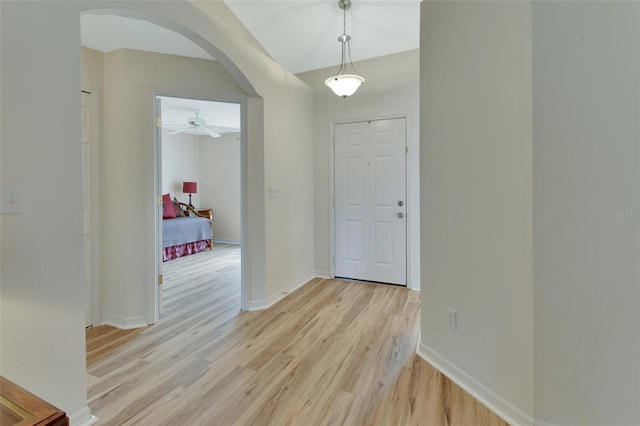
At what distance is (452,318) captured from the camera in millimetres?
1881

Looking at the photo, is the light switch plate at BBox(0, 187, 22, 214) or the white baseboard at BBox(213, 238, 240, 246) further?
the white baseboard at BBox(213, 238, 240, 246)

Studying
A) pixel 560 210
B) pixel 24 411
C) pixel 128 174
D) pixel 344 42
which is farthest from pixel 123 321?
pixel 344 42

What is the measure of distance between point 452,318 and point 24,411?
76.7 inches

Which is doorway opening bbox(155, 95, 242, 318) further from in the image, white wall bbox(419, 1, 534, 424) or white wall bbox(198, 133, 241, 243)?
white wall bbox(419, 1, 534, 424)

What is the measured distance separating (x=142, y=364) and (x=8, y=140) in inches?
61.4

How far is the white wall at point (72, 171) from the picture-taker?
1.28m

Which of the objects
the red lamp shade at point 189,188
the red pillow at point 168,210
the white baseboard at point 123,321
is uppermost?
the red lamp shade at point 189,188

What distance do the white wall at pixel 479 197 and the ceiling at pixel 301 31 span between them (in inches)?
42.6

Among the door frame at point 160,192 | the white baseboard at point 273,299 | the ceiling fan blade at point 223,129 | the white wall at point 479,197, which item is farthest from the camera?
the ceiling fan blade at point 223,129

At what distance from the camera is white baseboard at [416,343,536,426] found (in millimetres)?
1475

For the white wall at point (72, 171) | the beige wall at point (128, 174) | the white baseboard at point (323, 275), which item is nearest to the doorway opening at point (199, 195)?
the beige wall at point (128, 174)

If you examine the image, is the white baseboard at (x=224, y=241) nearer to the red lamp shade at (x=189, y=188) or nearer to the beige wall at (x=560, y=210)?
the red lamp shade at (x=189, y=188)

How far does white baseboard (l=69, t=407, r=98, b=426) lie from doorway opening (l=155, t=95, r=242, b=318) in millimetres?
1533

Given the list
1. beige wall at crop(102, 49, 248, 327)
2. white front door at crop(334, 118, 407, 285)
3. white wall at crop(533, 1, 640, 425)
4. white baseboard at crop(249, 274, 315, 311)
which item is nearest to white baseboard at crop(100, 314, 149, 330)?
beige wall at crop(102, 49, 248, 327)
